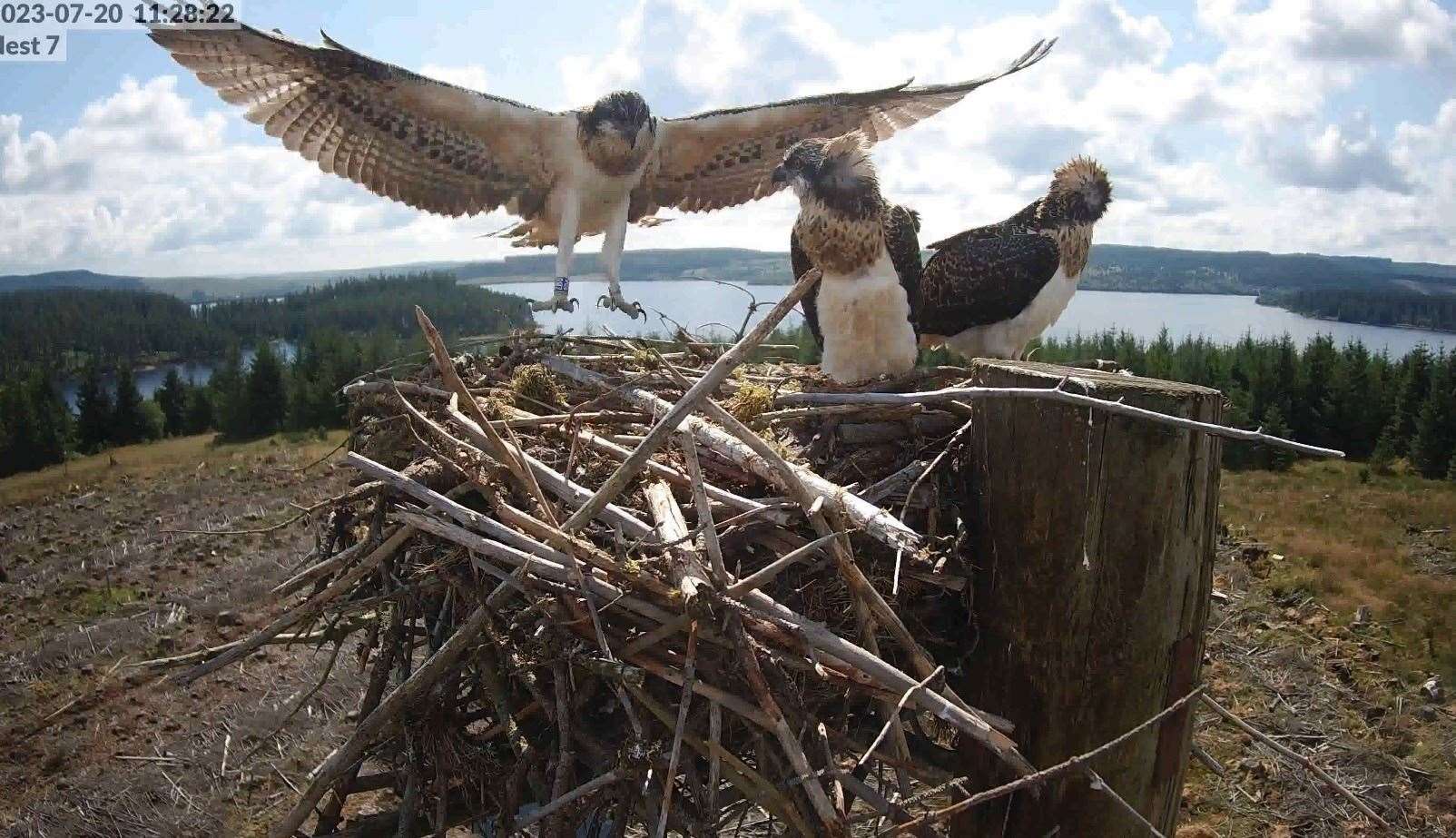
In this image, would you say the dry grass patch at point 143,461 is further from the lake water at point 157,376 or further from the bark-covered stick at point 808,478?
the bark-covered stick at point 808,478

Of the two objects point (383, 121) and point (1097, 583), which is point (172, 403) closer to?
point (383, 121)

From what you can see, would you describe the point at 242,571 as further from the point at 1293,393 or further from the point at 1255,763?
the point at 1293,393

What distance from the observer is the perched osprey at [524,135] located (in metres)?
5.36

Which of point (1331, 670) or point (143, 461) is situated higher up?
point (1331, 670)

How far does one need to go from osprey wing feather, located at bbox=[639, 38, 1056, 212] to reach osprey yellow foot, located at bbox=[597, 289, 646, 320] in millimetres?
1201

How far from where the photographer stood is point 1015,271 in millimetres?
4238

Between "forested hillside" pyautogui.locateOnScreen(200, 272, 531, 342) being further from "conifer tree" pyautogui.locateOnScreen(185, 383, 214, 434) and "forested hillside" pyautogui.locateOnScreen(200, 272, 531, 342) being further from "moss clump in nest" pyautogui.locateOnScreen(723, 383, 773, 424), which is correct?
"moss clump in nest" pyautogui.locateOnScreen(723, 383, 773, 424)

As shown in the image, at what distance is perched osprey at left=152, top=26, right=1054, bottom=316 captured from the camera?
5.36 meters

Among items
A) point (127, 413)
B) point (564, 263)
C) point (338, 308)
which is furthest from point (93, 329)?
point (564, 263)

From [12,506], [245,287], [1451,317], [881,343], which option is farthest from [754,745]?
[245,287]

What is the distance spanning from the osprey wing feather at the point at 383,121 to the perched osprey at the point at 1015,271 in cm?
310

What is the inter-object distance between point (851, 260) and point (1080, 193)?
1511mm

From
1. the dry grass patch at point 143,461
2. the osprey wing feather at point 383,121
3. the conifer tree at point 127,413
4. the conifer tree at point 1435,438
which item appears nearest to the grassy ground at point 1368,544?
the conifer tree at point 1435,438

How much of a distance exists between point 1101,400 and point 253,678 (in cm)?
892
